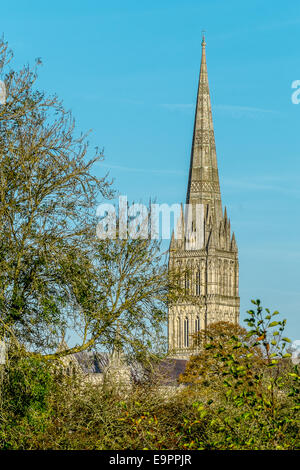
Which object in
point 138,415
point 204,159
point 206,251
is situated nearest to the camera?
point 138,415

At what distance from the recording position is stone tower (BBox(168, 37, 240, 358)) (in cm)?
15288

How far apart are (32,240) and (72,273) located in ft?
3.82

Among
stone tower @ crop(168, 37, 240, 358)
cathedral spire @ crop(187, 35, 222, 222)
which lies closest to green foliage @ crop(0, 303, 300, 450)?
stone tower @ crop(168, 37, 240, 358)

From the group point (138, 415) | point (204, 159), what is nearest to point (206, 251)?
point (204, 159)

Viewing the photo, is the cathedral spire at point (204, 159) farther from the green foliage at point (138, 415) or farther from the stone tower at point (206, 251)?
the green foliage at point (138, 415)

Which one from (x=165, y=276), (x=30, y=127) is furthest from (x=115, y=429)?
(x=30, y=127)

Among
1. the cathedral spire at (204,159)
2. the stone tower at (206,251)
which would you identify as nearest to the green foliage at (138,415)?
the stone tower at (206,251)

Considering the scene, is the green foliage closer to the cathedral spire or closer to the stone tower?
the stone tower

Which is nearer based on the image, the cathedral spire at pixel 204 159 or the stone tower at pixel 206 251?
the stone tower at pixel 206 251

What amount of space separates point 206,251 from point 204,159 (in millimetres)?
16249

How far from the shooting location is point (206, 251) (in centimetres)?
15462

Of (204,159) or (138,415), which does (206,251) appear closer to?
(204,159)

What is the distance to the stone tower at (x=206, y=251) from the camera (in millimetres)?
152875

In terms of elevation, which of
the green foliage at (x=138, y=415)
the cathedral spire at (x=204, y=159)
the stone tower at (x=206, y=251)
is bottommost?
the green foliage at (x=138, y=415)
